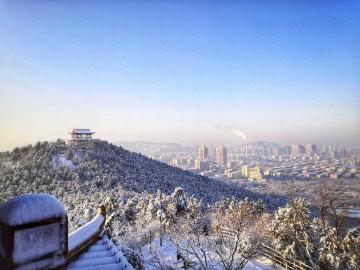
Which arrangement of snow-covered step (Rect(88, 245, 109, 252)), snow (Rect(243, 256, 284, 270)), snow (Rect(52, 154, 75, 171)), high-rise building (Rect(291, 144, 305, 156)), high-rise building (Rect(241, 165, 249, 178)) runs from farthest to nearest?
high-rise building (Rect(241, 165, 249, 178)) < high-rise building (Rect(291, 144, 305, 156)) < snow (Rect(52, 154, 75, 171)) < snow (Rect(243, 256, 284, 270)) < snow-covered step (Rect(88, 245, 109, 252))

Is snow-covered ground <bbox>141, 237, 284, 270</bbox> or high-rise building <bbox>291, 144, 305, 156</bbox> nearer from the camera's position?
snow-covered ground <bbox>141, 237, 284, 270</bbox>

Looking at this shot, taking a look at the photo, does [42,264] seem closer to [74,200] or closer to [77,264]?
[77,264]

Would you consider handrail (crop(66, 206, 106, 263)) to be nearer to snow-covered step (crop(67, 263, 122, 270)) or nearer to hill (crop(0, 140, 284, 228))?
snow-covered step (crop(67, 263, 122, 270))

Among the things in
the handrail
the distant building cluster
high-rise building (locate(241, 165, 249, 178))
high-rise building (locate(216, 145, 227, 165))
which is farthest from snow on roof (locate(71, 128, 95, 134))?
the handrail

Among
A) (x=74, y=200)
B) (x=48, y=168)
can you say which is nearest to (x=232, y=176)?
(x=48, y=168)

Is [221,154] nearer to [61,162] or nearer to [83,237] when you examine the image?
[61,162]

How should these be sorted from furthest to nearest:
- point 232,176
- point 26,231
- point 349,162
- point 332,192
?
point 232,176 → point 349,162 → point 332,192 → point 26,231

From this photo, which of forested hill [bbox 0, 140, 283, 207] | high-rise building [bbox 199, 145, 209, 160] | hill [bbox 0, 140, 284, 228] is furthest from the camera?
high-rise building [bbox 199, 145, 209, 160]

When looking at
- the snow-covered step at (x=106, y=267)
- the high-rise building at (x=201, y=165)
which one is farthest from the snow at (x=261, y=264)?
the high-rise building at (x=201, y=165)
